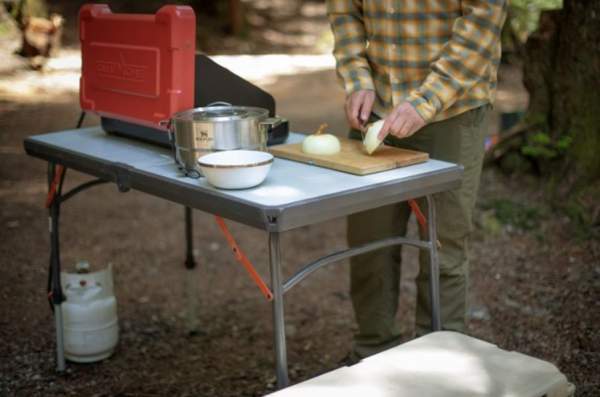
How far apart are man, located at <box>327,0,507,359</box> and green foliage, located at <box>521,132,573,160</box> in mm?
1971

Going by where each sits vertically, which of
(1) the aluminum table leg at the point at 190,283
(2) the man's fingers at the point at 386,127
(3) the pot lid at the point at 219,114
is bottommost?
(1) the aluminum table leg at the point at 190,283

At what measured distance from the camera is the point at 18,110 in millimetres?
7449

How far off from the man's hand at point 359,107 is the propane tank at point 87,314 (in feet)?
4.15

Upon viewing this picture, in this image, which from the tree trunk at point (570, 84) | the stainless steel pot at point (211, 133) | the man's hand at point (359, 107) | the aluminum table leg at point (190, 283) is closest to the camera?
the stainless steel pot at point (211, 133)

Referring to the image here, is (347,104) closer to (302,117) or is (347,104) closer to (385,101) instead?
(385,101)

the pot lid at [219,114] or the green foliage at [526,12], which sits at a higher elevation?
the green foliage at [526,12]

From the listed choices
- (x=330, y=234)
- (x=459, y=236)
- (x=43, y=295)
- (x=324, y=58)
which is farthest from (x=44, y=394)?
(x=324, y=58)

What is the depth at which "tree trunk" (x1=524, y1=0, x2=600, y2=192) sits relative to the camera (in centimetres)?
425

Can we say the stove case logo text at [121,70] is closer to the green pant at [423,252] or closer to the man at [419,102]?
the man at [419,102]

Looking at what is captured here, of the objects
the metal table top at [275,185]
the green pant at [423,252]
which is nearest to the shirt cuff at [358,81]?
the green pant at [423,252]

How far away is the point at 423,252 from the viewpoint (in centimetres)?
290

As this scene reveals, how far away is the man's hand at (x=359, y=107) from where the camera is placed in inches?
103

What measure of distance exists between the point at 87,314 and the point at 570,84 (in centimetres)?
291

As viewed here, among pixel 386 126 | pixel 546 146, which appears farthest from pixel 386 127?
pixel 546 146
